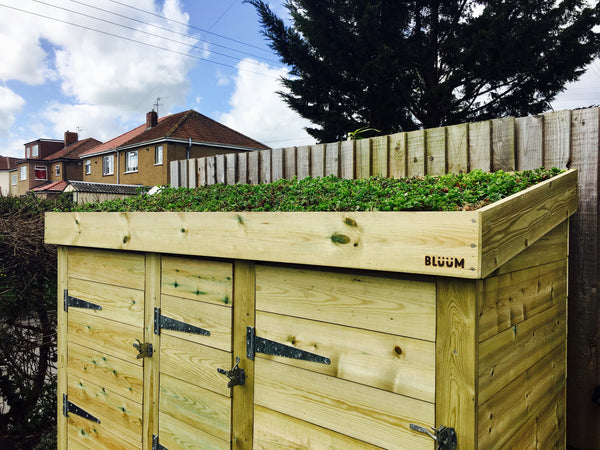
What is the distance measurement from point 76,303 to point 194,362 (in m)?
1.36

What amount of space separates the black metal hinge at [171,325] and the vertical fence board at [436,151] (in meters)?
1.79

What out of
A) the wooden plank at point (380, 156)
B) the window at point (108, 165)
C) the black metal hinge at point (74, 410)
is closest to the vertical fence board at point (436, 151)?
the wooden plank at point (380, 156)

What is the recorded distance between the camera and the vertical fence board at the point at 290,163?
3.74m

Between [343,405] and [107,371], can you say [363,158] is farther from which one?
[107,371]

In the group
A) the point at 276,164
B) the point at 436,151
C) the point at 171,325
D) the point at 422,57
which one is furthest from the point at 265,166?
the point at 422,57

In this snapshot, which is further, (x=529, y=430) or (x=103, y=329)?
(x=103, y=329)

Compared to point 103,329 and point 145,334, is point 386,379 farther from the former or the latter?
point 103,329

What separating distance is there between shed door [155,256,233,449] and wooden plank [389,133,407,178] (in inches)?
57.7

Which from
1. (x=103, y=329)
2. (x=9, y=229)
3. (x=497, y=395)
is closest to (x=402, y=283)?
(x=497, y=395)

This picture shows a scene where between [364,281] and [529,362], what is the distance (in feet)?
2.73

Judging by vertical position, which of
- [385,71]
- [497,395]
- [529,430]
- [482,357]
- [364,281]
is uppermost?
[385,71]

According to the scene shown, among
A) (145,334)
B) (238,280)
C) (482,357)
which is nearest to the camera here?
(482,357)

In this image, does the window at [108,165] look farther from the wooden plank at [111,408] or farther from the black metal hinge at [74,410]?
the wooden plank at [111,408]

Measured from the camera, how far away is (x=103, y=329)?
9.83ft
